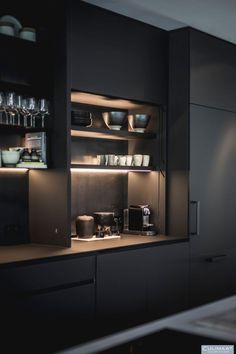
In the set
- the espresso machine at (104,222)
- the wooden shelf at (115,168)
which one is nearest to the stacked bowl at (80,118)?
the wooden shelf at (115,168)

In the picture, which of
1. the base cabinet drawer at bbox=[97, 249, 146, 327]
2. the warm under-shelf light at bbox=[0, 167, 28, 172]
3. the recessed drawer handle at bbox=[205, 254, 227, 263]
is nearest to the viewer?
the base cabinet drawer at bbox=[97, 249, 146, 327]

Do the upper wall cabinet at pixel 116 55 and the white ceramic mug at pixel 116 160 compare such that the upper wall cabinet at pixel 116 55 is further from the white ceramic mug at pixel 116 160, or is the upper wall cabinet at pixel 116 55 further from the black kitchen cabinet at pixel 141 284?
the black kitchen cabinet at pixel 141 284

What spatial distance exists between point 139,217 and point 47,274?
137 centimetres

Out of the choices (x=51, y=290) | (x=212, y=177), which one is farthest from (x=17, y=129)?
(x=212, y=177)

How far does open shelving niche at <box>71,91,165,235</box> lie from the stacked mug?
0.20 feet

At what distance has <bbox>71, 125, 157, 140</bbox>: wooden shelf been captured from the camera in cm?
398

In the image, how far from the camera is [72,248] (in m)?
3.66

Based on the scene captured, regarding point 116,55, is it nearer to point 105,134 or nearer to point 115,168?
point 105,134

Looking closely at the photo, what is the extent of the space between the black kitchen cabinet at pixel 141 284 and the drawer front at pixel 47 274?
0.13 metres

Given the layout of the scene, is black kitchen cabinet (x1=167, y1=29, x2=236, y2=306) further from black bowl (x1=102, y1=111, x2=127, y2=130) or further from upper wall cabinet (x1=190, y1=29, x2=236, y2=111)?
black bowl (x1=102, y1=111, x2=127, y2=130)

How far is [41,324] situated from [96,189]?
A: 1530 mm

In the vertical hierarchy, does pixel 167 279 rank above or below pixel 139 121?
below

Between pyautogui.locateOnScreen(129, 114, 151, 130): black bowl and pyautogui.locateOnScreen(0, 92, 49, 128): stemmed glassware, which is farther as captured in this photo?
pyautogui.locateOnScreen(129, 114, 151, 130): black bowl

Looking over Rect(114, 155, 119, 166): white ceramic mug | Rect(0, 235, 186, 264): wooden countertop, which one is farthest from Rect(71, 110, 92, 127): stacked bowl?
Rect(0, 235, 186, 264): wooden countertop
